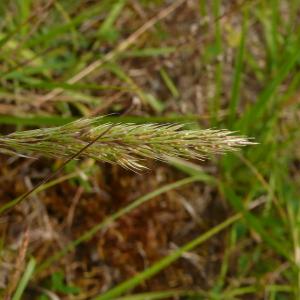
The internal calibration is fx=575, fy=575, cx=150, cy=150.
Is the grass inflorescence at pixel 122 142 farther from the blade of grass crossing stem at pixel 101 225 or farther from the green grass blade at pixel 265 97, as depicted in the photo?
the green grass blade at pixel 265 97

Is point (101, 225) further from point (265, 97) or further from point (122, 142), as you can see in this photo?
point (122, 142)

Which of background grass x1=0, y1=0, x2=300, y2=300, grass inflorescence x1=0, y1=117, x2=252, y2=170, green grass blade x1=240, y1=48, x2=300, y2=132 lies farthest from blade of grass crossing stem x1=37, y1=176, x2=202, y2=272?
grass inflorescence x1=0, y1=117, x2=252, y2=170

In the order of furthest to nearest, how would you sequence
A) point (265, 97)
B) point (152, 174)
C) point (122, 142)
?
1. point (152, 174)
2. point (265, 97)
3. point (122, 142)

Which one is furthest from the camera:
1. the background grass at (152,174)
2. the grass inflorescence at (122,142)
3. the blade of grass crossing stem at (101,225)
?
the background grass at (152,174)

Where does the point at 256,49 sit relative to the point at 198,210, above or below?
above

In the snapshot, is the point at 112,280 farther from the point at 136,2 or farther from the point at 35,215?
the point at 136,2

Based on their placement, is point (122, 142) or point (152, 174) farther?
point (152, 174)

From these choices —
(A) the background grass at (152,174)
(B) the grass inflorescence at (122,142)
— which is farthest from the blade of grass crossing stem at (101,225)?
(B) the grass inflorescence at (122,142)

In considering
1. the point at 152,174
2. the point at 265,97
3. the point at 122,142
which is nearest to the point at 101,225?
the point at 152,174

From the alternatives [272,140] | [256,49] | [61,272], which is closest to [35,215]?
[61,272]
